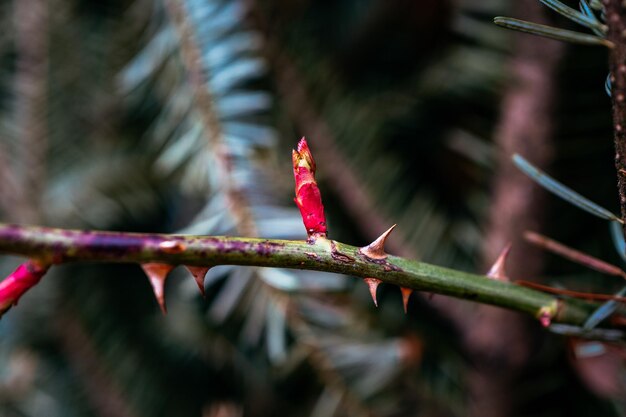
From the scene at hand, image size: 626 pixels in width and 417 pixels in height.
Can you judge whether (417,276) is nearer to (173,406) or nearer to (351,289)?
(351,289)

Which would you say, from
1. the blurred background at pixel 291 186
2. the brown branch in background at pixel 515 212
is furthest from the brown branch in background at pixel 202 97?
the brown branch in background at pixel 515 212

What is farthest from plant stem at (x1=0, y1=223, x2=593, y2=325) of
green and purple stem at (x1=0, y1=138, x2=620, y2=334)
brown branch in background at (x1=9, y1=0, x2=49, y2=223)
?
brown branch in background at (x1=9, y1=0, x2=49, y2=223)

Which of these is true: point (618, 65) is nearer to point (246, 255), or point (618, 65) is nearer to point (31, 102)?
point (246, 255)

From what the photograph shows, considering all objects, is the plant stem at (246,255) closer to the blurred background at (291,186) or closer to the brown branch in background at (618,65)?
the brown branch in background at (618,65)

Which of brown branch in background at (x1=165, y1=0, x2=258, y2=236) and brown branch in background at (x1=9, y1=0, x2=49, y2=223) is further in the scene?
brown branch in background at (x1=9, y1=0, x2=49, y2=223)

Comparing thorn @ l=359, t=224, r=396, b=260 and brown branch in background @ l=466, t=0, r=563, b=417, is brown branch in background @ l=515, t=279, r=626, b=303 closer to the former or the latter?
thorn @ l=359, t=224, r=396, b=260

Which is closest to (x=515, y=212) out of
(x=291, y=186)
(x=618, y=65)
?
(x=291, y=186)
